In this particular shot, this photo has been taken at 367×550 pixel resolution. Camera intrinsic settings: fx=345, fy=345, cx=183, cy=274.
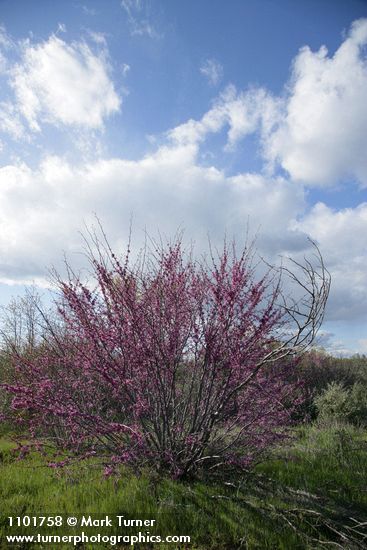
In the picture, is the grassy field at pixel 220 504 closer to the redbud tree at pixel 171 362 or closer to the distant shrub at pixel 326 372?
the redbud tree at pixel 171 362

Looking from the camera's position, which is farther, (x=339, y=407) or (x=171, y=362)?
(x=339, y=407)

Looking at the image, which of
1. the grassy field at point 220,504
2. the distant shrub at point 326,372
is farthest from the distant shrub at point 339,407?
the grassy field at point 220,504

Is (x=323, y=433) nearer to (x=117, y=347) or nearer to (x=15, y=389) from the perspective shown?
(x=117, y=347)

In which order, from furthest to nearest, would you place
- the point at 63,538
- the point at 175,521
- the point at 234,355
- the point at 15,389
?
the point at 234,355 → the point at 15,389 → the point at 175,521 → the point at 63,538

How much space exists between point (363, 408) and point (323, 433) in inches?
179

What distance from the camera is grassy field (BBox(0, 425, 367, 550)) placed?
129 inches

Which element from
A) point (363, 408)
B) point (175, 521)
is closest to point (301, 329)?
point (175, 521)

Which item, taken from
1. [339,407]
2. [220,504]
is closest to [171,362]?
[220,504]

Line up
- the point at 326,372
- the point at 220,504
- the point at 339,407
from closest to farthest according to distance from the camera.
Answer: the point at 220,504
the point at 339,407
the point at 326,372

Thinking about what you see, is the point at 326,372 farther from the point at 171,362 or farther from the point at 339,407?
the point at 171,362

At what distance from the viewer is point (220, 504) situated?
3.73 meters

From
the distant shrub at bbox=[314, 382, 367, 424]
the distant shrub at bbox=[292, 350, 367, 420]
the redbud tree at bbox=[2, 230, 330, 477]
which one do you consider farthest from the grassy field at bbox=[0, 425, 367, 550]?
the distant shrub at bbox=[292, 350, 367, 420]

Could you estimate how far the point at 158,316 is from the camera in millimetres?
4457

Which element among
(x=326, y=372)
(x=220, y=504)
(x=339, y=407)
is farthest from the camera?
(x=326, y=372)
